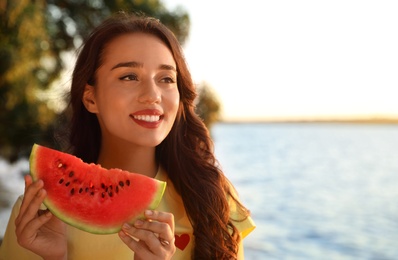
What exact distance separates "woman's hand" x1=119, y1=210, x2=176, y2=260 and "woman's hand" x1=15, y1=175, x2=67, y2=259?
31 centimetres

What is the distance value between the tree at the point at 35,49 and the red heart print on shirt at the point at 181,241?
425cm

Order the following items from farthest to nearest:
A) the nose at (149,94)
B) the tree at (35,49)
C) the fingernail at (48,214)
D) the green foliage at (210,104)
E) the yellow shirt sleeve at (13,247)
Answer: the green foliage at (210,104)
the tree at (35,49)
the yellow shirt sleeve at (13,247)
the nose at (149,94)
the fingernail at (48,214)

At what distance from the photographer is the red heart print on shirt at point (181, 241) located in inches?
93.0

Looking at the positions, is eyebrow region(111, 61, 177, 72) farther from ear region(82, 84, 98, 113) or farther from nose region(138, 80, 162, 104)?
ear region(82, 84, 98, 113)

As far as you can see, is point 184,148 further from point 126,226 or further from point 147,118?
point 126,226

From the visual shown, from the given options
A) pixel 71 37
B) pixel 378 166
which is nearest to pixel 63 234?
pixel 71 37

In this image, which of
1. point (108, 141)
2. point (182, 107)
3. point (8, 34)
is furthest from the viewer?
point (8, 34)

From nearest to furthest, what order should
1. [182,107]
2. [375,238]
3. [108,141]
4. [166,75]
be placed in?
[166,75] → [108,141] → [182,107] → [375,238]

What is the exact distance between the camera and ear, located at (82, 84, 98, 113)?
2.45 m

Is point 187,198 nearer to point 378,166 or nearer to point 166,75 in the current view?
point 166,75

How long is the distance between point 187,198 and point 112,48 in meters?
0.70

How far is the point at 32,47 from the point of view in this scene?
10.6m

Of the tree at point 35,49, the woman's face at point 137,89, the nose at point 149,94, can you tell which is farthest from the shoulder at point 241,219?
the tree at point 35,49

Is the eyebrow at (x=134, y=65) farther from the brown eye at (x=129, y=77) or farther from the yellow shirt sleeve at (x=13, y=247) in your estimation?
the yellow shirt sleeve at (x=13, y=247)
